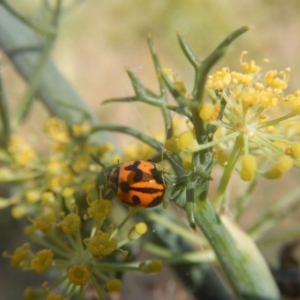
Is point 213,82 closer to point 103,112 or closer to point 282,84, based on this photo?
point 282,84

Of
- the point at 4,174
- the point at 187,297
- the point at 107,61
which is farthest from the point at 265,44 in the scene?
the point at 4,174

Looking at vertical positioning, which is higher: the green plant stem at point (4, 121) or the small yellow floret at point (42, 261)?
the green plant stem at point (4, 121)

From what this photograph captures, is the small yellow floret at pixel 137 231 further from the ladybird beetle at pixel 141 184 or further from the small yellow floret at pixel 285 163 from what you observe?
the small yellow floret at pixel 285 163

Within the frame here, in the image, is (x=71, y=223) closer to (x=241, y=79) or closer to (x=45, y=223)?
(x=45, y=223)

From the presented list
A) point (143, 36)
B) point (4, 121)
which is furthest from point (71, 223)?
point (143, 36)

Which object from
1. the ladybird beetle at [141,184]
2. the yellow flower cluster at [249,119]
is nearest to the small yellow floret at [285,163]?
the yellow flower cluster at [249,119]

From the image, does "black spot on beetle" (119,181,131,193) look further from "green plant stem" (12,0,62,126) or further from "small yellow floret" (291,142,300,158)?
"green plant stem" (12,0,62,126)

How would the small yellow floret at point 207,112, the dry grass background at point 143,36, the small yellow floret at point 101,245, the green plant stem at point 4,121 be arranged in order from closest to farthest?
1. the small yellow floret at point 207,112
2. the small yellow floret at point 101,245
3. the green plant stem at point 4,121
4. the dry grass background at point 143,36

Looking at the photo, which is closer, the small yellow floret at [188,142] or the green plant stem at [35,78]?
the small yellow floret at [188,142]
